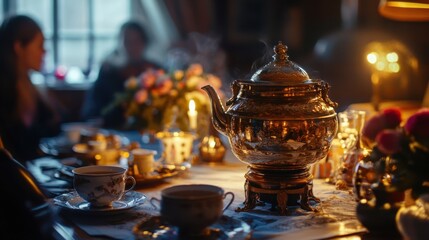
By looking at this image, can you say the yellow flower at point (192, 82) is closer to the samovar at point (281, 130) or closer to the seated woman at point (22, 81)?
the seated woman at point (22, 81)

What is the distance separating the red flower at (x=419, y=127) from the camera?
1.19m

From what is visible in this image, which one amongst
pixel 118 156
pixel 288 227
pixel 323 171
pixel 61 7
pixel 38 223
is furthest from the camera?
pixel 61 7

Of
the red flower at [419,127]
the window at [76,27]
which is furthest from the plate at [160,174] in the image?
the window at [76,27]

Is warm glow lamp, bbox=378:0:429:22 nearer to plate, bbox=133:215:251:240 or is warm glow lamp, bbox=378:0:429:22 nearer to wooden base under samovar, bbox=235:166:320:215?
wooden base under samovar, bbox=235:166:320:215

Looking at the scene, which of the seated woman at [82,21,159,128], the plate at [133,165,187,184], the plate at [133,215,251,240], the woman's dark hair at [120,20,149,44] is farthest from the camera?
the woman's dark hair at [120,20,149,44]

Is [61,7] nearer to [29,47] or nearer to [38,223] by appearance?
[29,47]

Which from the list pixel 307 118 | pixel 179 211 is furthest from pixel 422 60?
pixel 179 211

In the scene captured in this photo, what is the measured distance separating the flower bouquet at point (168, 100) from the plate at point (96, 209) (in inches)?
36.1

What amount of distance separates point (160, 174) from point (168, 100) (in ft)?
2.69

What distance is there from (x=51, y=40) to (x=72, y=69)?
0.93ft

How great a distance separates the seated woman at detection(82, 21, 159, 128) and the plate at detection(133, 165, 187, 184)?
2124 millimetres

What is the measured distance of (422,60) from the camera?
4938mm

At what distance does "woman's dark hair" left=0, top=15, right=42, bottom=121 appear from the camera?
3025mm

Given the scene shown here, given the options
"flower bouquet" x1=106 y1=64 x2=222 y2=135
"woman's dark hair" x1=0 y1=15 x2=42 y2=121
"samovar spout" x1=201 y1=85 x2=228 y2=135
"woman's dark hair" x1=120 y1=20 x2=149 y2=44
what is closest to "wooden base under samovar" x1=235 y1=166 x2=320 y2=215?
"samovar spout" x1=201 y1=85 x2=228 y2=135
